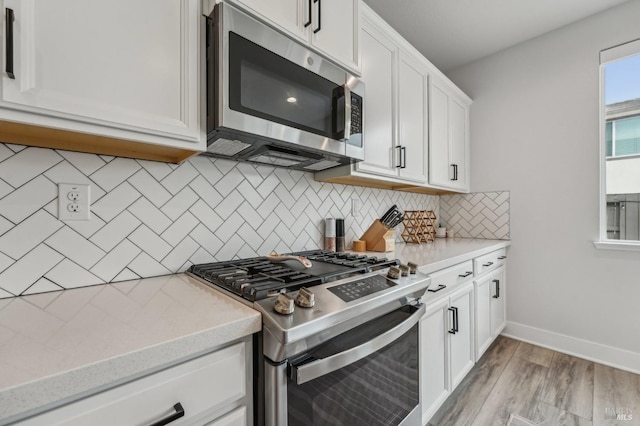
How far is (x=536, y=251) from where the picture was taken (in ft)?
8.16

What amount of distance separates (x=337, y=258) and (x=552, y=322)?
2251 millimetres

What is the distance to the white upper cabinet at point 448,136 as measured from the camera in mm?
2222

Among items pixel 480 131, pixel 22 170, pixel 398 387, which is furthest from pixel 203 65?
pixel 480 131

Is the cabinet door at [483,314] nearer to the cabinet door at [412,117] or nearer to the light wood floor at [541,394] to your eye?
the light wood floor at [541,394]

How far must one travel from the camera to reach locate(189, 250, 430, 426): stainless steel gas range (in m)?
0.71

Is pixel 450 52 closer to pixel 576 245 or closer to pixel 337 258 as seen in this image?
pixel 576 245

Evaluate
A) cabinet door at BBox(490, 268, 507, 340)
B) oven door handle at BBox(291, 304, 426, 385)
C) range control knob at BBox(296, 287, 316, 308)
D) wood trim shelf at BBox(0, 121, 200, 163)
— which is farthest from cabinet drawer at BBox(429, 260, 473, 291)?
wood trim shelf at BBox(0, 121, 200, 163)

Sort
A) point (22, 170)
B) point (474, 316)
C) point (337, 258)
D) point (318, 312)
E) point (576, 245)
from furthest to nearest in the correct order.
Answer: point (576, 245) < point (474, 316) < point (337, 258) < point (22, 170) < point (318, 312)

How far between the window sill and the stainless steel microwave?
6.97 ft

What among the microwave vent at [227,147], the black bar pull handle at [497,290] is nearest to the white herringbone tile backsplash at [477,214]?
the black bar pull handle at [497,290]

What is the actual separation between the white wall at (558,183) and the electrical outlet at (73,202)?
3028mm

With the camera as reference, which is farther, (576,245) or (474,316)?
(576,245)

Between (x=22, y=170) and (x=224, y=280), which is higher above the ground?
(x=22, y=170)

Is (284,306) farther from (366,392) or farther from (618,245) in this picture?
(618,245)
